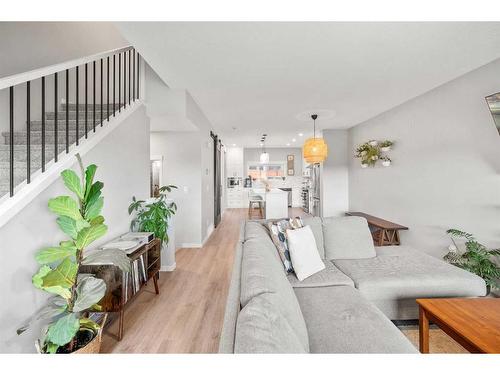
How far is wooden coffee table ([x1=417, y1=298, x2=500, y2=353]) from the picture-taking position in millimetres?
1222

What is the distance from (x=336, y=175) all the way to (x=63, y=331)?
569cm

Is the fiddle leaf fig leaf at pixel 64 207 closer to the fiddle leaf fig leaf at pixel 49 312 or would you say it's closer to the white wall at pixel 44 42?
the fiddle leaf fig leaf at pixel 49 312

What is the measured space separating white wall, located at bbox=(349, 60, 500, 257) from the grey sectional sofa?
967 mm

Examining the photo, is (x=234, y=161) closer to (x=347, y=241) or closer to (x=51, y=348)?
(x=347, y=241)

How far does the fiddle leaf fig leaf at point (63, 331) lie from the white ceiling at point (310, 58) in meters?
2.05

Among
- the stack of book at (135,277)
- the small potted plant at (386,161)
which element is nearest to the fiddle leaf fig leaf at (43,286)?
the stack of book at (135,277)

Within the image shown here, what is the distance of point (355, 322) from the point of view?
1384 mm

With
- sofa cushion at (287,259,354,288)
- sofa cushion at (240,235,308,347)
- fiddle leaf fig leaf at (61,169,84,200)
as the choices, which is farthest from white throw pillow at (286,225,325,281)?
fiddle leaf fig leaf at (61,169,84,200)

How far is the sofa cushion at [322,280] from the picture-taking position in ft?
6.51

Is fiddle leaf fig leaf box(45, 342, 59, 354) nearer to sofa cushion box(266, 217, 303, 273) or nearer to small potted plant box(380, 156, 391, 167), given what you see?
sofa cushion box(266, 217, 303, 273)
